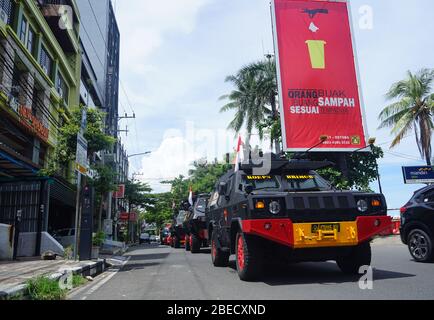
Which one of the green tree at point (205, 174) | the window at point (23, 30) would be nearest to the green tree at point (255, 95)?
the green tree at point (205, 174)

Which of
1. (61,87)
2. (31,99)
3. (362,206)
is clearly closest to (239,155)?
(362,206)

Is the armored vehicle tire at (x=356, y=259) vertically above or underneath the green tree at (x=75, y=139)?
underneath

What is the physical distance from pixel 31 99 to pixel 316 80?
13.7m

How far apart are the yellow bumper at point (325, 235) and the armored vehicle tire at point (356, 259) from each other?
0.49m

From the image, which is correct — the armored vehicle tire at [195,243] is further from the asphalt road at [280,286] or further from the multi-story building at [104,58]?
the multi-story building at [104,58]

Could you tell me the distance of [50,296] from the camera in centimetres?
562

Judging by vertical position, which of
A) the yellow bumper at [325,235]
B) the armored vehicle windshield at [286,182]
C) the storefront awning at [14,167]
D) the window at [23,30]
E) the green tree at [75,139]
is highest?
the window at [23,30]

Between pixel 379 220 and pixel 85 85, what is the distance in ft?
108

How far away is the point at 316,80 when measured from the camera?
20328mm

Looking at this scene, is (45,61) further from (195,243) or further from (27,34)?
(195,243)

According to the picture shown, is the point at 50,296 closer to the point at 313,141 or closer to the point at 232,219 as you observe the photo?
the point at 232,219

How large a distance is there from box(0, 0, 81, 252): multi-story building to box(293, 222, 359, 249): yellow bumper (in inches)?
373

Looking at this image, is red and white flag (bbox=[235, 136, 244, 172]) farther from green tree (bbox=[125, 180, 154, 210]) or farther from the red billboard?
green tree (bbox=[125, 180, 154, 210])

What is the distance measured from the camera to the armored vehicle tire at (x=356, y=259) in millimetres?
6473
